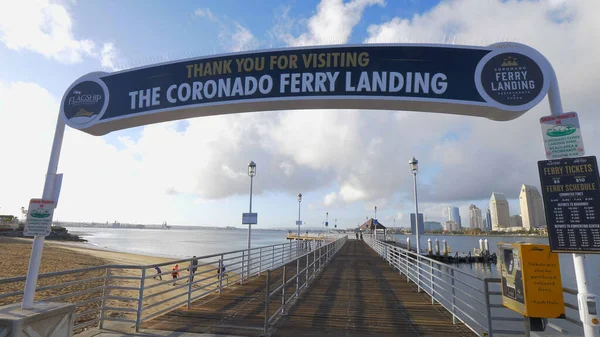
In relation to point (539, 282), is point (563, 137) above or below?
above

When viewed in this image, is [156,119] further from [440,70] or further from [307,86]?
[440,70]

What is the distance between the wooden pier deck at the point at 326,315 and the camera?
5555 millimetres

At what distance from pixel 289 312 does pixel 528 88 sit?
5698 millimetres

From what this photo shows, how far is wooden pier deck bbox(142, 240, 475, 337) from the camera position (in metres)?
5.55

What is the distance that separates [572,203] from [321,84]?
3691 millimetres

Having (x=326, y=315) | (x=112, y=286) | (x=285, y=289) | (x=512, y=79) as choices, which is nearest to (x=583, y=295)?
(x=512, y=79)

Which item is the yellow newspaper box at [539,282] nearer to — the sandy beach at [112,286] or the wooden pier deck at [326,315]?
the wooden pier deck at [326,315]

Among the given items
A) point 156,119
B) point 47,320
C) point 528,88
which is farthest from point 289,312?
point 528,88

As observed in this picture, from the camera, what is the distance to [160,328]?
18.1ft

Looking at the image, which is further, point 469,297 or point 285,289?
point 469,297

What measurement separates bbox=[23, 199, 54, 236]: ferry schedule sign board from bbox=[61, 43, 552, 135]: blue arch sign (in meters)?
1.75

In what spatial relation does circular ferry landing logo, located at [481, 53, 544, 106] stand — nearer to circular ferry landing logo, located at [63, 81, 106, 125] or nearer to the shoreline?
circular ferry landing logo, located at [63, 81, 106, 125]

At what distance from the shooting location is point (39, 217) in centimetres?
448

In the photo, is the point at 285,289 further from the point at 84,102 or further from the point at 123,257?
the point at 123,257
